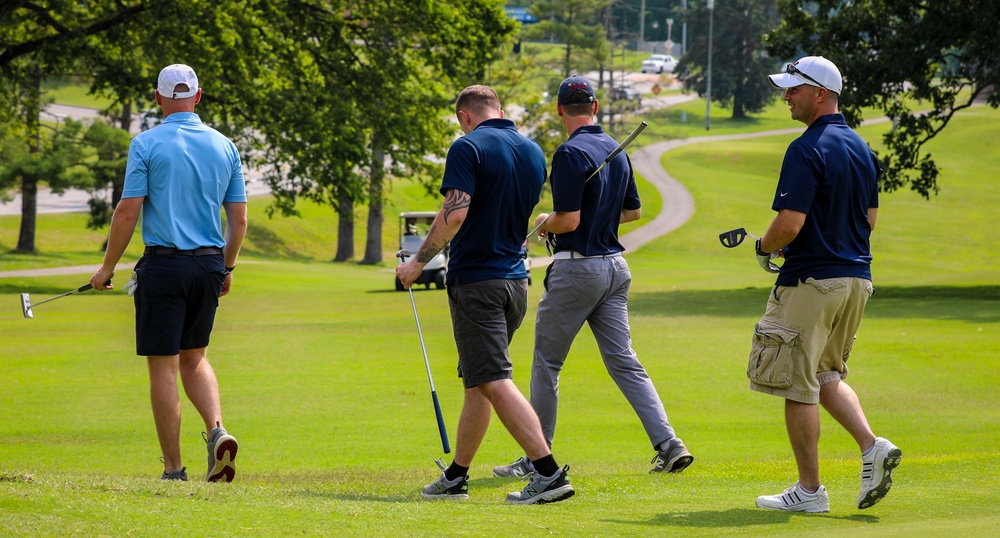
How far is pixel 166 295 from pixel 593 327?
2.64m

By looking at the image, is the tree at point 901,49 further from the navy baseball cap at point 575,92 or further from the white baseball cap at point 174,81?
the white baseball cap at point 174,81

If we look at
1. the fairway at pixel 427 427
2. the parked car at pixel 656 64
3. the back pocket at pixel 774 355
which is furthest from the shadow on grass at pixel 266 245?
the parked car at pixel 656 64

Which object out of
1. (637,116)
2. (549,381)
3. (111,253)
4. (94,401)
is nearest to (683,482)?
(549,381)

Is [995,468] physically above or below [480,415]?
below

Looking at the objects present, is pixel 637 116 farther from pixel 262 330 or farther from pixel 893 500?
pixel 893 500

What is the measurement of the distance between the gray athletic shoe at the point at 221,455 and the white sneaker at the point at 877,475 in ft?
11.0

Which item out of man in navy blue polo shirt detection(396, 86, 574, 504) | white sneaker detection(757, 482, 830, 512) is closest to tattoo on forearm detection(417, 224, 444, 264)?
man in navy blue polo shirt detection(396, 86, 574, 504)

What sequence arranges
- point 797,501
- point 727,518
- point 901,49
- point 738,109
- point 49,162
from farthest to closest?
point 738,109, point 49,162, point 901,49, point 797,501, point 727,518

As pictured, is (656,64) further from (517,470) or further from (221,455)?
(221,455)

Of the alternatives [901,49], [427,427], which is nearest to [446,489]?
[427,427]

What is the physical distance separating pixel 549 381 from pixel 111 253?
2702 mm

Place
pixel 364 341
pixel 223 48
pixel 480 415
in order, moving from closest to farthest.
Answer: pixel 480 415, pixel 364 341, pixel 223 48

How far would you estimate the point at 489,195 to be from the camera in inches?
250

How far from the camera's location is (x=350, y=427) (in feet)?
32.4
